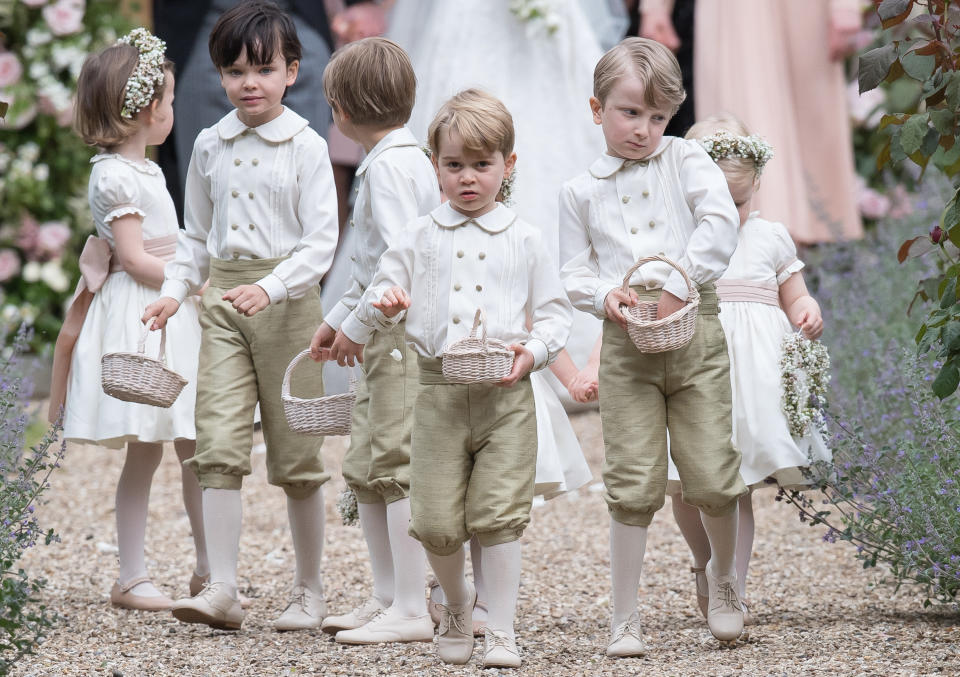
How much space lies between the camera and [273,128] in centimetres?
370

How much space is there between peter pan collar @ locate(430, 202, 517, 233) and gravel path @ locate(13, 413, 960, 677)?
3.28ft

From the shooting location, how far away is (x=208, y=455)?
11.6 ft

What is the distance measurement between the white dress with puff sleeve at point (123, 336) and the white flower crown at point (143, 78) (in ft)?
0.53

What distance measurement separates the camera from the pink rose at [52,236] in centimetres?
737

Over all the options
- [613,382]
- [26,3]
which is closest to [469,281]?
[613,382]

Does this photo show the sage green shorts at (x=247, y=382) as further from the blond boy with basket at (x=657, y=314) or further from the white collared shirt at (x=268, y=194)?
the blond boy with basket at (x=657, y=314)

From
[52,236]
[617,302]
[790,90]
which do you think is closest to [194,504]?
[617,302]

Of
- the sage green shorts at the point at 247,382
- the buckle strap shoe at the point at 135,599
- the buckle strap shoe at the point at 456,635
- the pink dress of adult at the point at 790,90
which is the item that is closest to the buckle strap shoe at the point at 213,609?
the sage green shorts at the point at 247,382

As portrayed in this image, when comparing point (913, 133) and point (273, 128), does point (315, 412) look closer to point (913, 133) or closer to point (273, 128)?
point (273, 128)

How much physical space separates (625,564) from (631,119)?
3.40 feet

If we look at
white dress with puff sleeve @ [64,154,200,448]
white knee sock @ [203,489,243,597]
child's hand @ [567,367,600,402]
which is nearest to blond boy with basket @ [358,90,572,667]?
child's hand @ [567,367,600,402]

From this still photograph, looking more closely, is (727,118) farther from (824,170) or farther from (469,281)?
(824,170)

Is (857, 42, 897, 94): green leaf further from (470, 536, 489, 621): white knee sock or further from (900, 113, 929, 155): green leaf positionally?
(470, 536, 489, 621): white knee sock

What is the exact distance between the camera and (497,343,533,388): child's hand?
305 centimetres
